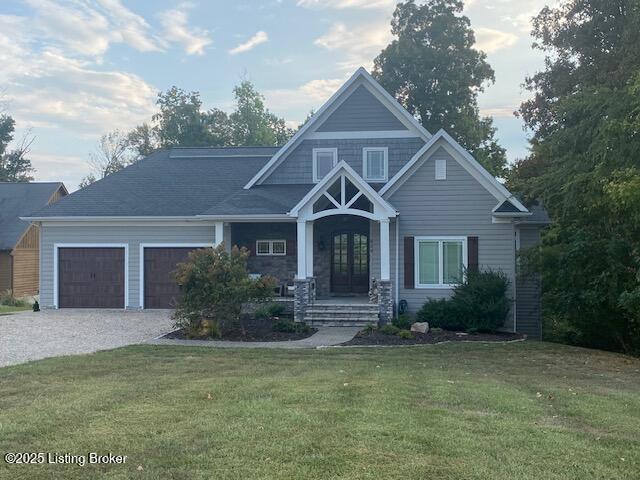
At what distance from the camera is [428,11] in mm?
33438

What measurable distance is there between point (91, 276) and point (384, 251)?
31.8 ft

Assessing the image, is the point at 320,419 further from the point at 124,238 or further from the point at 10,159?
the point at 10,159

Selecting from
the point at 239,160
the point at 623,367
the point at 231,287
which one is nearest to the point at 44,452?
the point at 231,287

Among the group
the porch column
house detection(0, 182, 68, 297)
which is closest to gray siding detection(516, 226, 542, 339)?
the porch column

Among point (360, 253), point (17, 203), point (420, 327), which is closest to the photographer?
point (420, 327)

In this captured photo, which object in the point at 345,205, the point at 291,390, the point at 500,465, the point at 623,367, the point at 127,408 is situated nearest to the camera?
the point at 500,465

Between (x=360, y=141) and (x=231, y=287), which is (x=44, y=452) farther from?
(x=360, y=141)

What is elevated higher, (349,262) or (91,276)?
(349,262)

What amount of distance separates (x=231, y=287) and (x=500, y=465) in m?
9.38

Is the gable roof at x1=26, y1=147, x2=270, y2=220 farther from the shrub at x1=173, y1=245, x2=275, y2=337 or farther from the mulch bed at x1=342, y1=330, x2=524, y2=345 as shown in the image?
the mulch bed at x1=342, y1=330, x2=524, y2=345

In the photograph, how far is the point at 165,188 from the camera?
20250 mm

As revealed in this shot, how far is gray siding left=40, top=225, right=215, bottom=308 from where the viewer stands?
61.2 feet

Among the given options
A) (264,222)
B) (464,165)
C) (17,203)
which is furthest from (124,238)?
(17,203)

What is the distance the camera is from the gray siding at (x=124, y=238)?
18.7 metres
